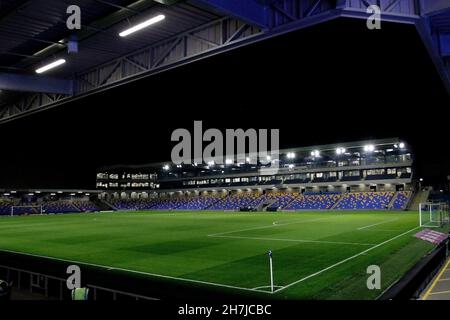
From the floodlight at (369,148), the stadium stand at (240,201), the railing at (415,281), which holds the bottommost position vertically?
the stadium stand at (240,201)

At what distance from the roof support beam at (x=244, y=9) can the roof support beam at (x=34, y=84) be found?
11621 millimetres

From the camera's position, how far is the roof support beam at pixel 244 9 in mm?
9622

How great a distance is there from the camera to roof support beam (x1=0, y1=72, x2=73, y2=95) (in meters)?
17.3

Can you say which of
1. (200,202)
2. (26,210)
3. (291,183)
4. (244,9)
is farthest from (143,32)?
(26,210)

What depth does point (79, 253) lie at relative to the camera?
17.7 meters

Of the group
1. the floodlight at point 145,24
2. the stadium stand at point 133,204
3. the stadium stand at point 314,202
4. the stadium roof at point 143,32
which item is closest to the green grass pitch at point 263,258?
the stadium roof at point 143,32

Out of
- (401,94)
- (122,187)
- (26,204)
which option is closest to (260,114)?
(401,94)

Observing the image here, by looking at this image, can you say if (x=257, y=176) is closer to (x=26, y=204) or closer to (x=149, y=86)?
(x=26, y=204)

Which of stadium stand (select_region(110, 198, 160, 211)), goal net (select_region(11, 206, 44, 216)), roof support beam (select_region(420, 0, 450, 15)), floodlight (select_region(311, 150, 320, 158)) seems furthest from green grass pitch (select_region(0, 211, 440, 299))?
stadium stand (select_region(110, 198, 160, 211))

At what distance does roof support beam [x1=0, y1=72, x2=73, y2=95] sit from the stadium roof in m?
0.04

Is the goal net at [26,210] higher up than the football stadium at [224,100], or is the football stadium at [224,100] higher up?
the football stadium at [224,100]

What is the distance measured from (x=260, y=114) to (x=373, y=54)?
15076mm

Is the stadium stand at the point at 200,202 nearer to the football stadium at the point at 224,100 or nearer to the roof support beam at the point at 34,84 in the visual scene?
the football stadium at the point at 224,100

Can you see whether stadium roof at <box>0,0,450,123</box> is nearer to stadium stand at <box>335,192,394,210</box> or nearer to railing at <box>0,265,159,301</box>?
railing at <box>0,265,159,301</box>
